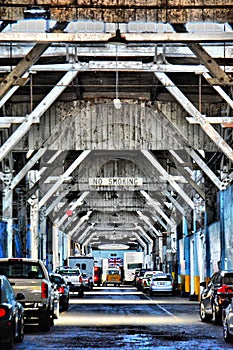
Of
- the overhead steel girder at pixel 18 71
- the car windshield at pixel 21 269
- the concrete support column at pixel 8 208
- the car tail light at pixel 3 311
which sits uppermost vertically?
the overhead steel girder at pixel 18 71

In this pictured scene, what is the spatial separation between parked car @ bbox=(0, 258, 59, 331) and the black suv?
5.31 m

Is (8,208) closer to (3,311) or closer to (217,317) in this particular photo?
(217,317)

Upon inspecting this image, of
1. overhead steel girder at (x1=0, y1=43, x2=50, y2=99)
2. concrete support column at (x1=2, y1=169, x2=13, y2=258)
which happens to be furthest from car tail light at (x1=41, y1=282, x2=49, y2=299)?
concrete support column at (x1=2, y1=169, x2=13, y2=258)

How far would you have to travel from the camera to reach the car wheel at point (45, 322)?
24866 mm

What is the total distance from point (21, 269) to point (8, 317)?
7.14 m

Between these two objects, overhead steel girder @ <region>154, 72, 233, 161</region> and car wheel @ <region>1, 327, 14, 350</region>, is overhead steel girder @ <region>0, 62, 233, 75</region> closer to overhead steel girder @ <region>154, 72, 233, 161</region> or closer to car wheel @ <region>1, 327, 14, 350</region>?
overhead steel girder @ <region>154, 72, 233, 161</region>

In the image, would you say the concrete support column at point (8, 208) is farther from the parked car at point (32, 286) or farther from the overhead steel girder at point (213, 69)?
the overhead steel girder at point (213, 69)

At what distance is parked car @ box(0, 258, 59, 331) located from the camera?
80.4 feet

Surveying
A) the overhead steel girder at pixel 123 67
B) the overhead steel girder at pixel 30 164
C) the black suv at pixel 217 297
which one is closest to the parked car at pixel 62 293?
the overhead steel girder at pixel 30 164

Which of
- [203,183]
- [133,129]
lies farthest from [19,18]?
[203,183]

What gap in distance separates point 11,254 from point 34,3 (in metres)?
22.8

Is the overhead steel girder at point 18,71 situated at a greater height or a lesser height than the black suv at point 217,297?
greater

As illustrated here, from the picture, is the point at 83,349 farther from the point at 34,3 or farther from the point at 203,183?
the point at 203,183

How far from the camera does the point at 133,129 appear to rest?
138ft
